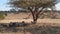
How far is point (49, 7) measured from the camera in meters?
38.8

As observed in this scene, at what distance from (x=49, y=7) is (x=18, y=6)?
6.04 meters

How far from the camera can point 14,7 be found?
38844 mm

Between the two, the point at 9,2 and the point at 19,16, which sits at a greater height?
the point at 9,2

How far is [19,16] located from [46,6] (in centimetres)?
3507

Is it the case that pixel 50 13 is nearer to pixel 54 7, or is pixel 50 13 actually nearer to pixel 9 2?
pixel 54 7

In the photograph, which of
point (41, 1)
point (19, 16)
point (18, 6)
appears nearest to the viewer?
point (41, 1)

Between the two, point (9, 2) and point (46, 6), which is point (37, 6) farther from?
point (9, 2)

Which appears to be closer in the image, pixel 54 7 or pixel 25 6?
pixel 25 6

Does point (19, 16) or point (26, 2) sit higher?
point (26, 2)

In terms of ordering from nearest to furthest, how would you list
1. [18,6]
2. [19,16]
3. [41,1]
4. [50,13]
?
[41,1] → [18,6] → [50,13] → [19,16]

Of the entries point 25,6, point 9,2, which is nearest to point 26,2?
point 25,6

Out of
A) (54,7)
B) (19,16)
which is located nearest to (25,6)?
(54,7)

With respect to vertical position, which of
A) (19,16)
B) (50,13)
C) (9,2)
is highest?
(9,2)

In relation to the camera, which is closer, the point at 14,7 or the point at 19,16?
→ the point at 14,7
